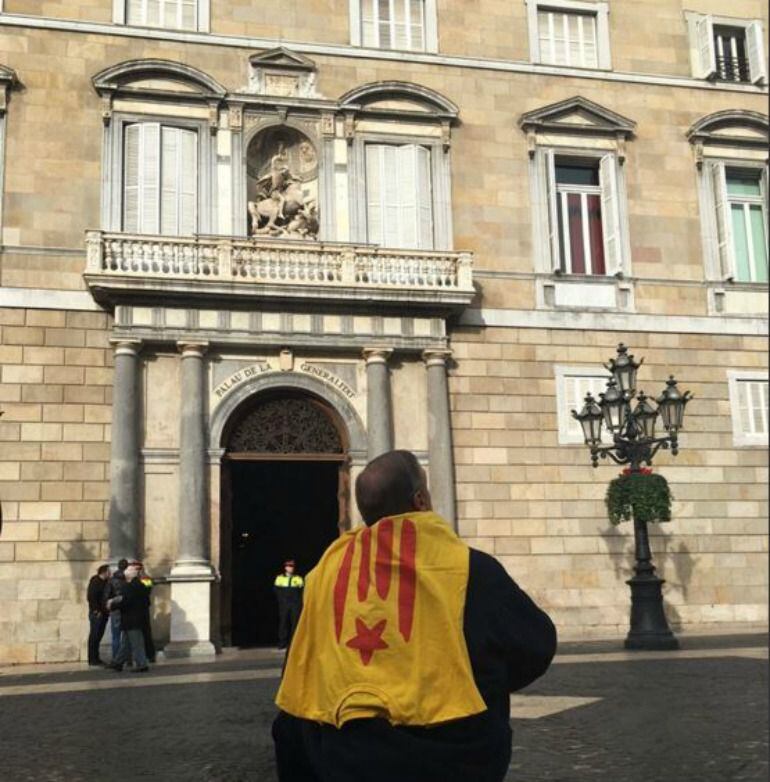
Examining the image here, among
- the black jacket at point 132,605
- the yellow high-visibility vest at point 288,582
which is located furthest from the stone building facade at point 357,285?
the black jacket at point 132,605

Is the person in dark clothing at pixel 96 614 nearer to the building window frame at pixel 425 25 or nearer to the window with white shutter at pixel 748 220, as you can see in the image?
the building window frame at pixel 425 25

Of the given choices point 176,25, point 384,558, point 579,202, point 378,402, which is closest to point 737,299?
point 579,202

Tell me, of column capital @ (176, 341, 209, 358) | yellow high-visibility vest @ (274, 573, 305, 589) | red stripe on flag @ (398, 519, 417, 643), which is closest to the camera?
red stripe on flag @ (398, 519, 417, 643)

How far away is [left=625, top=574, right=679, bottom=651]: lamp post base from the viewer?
623 inches

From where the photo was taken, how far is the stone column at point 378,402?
19406 mm

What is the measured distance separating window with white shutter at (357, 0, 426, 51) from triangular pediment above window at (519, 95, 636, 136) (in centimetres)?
285

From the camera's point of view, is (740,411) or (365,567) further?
(740,411)

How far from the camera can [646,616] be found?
16047 mm

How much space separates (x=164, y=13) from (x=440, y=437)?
1005cm

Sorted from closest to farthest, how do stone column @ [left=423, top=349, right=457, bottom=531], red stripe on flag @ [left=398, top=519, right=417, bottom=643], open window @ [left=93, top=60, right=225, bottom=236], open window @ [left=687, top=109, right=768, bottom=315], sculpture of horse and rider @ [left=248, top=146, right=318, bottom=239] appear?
red stripe on flag @ [left=398, top=519, right=417, bottom=643], stone column @ [left=423, top=349, right=457, bottom=531], open window @ [left=93, top=60, right=225, bottom=236], sculpture of horse and rider @ [left=248, top=146, right=318, bottom=239], open window @ [left=687, top=109, right=768, bottom=315]

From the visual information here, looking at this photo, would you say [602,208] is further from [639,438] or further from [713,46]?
[639,438]

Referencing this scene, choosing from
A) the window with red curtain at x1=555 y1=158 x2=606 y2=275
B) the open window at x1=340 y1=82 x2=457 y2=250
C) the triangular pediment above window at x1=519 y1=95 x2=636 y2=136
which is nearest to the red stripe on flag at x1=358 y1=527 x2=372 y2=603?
the open window at x1=340 y1=82 x2=457 y2=250

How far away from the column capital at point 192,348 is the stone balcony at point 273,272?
0.85m

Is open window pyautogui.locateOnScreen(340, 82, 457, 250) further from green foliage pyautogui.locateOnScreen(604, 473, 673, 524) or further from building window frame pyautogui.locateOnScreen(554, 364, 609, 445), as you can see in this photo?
green foliage pyautogui.locateOnScreen(604, 473, 673, 524)
